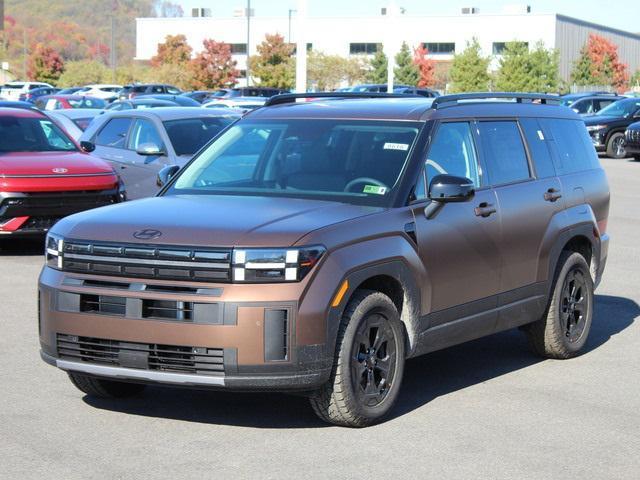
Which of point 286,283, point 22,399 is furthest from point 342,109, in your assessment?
point 22,399

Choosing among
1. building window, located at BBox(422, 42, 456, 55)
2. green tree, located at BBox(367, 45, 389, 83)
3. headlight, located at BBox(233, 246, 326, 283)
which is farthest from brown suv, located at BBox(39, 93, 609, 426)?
building window, located at BBox(422, 42, 456, 55)

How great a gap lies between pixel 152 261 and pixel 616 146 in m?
31.9

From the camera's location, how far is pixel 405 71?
303ft

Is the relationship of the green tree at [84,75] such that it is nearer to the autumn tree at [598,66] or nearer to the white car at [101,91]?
the white car at [101,91]

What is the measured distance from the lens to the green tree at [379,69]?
93.1m

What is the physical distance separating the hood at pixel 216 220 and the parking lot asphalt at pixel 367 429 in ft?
3.48

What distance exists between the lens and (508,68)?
71750mm

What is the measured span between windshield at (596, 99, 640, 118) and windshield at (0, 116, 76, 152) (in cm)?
2442

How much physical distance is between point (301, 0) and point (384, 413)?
17.4 metres

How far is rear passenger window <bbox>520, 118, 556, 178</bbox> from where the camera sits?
8438mm

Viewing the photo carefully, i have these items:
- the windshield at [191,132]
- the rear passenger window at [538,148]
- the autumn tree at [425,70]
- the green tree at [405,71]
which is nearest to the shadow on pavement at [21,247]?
the windshield at [191,132]

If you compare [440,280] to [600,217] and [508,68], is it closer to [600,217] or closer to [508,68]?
[600,217]

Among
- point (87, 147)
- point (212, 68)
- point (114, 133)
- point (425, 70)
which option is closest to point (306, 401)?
point (87, 147)

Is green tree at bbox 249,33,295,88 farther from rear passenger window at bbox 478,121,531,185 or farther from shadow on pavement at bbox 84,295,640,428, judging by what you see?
rear passenger window at bbox 478,121,531,185
